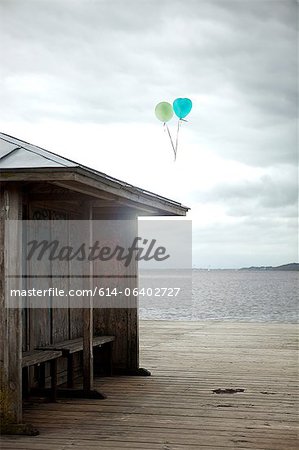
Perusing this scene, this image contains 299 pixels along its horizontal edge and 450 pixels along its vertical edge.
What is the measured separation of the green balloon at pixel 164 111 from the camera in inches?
490

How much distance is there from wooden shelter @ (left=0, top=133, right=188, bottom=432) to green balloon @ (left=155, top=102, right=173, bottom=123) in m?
2.87

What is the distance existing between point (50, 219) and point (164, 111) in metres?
4.36

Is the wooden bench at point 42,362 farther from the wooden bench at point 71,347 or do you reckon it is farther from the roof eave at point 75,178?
the roof eave at point 75,178

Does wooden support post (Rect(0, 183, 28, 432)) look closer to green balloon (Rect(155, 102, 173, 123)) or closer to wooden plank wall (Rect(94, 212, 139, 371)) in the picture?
wooden plank wall (Rect(94, 212, 139, 371))

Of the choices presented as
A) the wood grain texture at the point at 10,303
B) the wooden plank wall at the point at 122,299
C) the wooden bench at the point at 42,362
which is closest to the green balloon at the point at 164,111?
the wooden plank wall at the point at 122,299

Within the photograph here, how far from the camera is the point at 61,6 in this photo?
15172mm

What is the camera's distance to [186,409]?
24.8ft

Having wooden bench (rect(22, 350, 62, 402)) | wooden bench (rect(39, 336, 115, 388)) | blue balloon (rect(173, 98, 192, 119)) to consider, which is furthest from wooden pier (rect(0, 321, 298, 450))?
blue balloon (rect(173, 98, 192, 119))

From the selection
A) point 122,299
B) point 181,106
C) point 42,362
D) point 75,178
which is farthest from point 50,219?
point 181,106

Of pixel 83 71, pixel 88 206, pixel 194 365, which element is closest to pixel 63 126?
pixel 83 71

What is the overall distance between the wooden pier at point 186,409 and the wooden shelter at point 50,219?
0.45 m

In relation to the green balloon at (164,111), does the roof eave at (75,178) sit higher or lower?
lower

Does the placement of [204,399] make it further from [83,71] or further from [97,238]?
[83,71]

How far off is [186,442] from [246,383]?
2.94 metres
